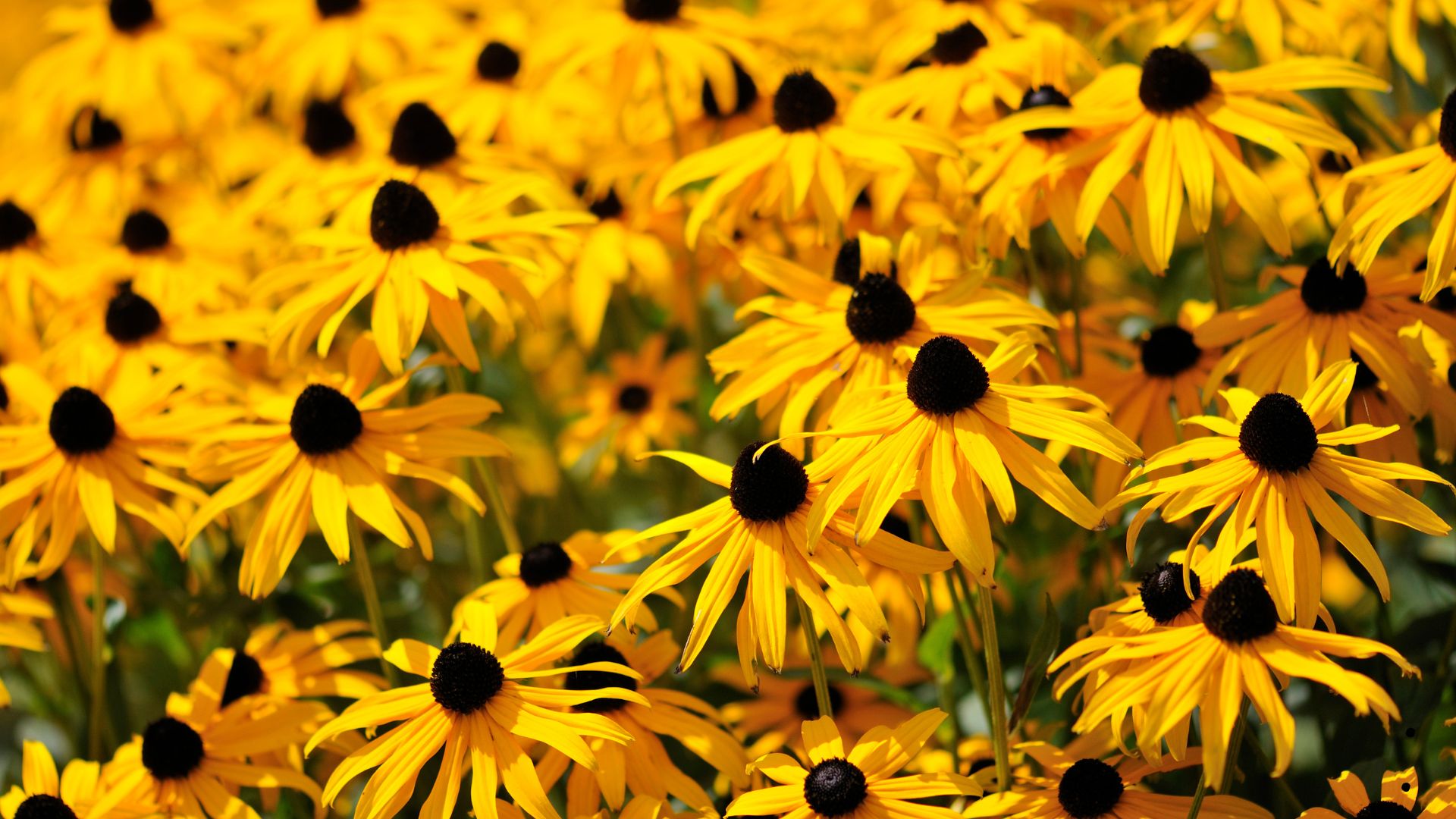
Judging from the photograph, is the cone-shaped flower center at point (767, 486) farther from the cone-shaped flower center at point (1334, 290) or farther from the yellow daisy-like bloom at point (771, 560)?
the cone-shaped flower center at point (1334, 290)

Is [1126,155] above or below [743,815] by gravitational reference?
above

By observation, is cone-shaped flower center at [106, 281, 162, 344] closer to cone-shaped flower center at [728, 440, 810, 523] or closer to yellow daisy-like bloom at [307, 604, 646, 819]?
yellow daisy-like bloom at [307, 604, 646, 819]

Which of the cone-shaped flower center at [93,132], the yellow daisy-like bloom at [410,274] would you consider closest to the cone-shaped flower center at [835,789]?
the yellow daisy-like bloom at [410,274]

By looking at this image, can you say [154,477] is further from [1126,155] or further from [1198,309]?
[1198,309]

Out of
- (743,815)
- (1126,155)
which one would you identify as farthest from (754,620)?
(1126,155)

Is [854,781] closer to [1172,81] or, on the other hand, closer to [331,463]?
[331,463]

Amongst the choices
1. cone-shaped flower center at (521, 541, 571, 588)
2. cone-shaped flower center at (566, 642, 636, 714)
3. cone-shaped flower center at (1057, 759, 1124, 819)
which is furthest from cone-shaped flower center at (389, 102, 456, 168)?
cone-shaped flower center at (1057, 759, 1124, 819)

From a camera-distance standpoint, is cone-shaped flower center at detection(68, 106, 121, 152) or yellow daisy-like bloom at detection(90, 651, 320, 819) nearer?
yellow daisy-like bloom at detection(90, 651, 320, 819)
